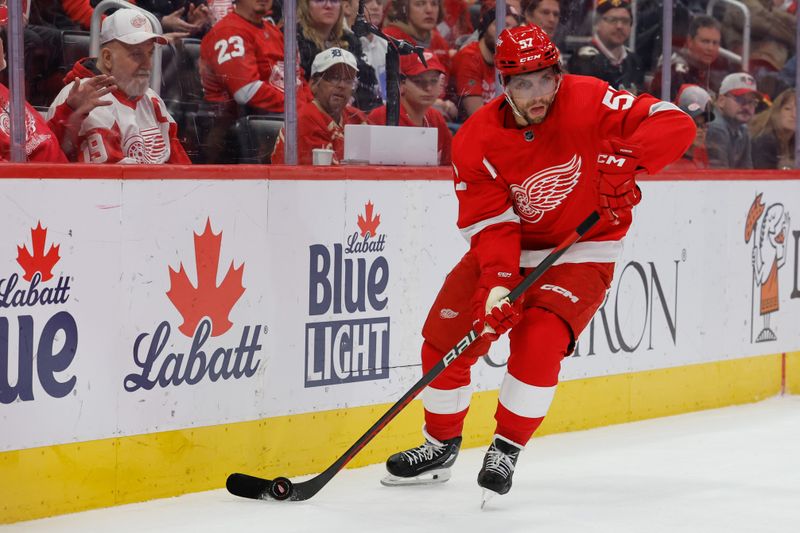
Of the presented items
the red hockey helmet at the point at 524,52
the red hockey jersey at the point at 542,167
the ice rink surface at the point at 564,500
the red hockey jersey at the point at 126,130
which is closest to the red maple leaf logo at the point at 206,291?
the red hockey jersey at the point at 126,130

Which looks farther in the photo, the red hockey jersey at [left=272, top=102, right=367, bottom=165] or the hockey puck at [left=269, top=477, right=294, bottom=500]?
the red hockey jersey at [left=272, top=102, right=367, bottom=165]

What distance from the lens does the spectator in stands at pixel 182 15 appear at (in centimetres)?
371

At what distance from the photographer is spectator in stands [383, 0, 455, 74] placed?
4.49 metres

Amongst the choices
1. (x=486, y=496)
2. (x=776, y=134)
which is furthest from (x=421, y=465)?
(x=776, y=134)

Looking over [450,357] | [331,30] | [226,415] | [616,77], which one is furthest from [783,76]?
[226,415]

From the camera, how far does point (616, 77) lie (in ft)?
17.1

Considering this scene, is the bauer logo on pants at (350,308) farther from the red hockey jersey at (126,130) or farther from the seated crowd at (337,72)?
the red hockey jersey at (126,130)

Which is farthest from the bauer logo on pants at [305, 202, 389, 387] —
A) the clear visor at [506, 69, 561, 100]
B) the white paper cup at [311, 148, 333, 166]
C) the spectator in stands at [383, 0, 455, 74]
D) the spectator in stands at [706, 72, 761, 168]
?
the spectator in stands at [706, 72, 761, 168]

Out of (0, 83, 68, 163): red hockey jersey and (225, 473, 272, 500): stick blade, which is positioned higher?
(0, 83, 68, 163): red hockey jersey

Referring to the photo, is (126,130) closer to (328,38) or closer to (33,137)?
(33,137)

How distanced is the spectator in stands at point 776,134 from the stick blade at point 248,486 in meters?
2.96

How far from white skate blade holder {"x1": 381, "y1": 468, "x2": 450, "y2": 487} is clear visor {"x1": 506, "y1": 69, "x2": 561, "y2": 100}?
113 cm

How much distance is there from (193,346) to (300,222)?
521 millimetres

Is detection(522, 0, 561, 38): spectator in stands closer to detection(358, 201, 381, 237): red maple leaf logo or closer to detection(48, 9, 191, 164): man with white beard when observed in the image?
detection(358, 201, 381, 237): red maple leaf logo
